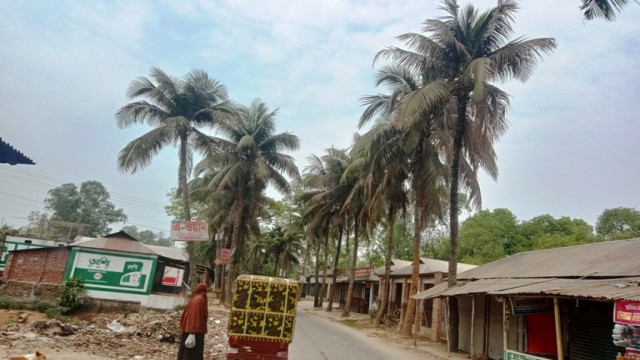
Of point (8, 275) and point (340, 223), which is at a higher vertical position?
point (340, 223)

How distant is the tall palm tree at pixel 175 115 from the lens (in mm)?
20828

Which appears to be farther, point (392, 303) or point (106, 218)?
point (106, 218)

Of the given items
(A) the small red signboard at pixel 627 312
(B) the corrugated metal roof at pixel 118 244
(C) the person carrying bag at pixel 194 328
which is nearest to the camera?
(A) the small red signboard at pixel 627 312

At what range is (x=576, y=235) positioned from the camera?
130 feet

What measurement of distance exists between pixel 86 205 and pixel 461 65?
86.1 meters

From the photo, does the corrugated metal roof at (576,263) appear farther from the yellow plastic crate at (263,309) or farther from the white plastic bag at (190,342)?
the white plastic bag at (190,342)

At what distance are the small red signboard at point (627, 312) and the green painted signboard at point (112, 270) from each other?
20.2 meters

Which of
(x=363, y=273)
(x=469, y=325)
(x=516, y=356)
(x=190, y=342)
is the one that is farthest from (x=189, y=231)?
(x=363, y=273)

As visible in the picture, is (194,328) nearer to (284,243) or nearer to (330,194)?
(330,194)

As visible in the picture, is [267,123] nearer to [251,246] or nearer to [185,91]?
[185,91]

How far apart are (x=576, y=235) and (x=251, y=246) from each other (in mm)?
31115

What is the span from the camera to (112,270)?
2214 centimetres

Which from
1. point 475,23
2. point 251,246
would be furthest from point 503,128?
point 251,246

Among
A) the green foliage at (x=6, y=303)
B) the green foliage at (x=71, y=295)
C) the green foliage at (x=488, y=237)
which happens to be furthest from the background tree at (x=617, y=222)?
the green foliage at (x=6, y=303)
